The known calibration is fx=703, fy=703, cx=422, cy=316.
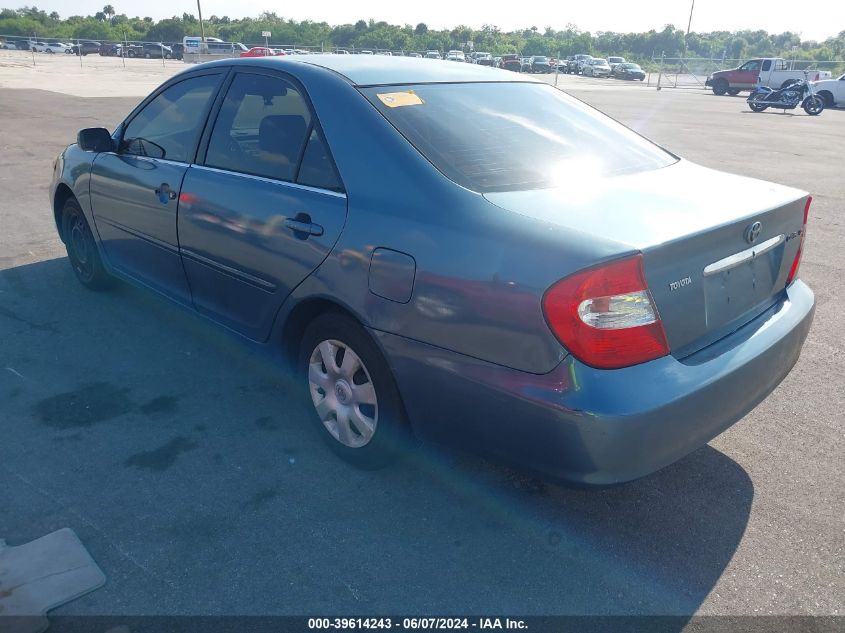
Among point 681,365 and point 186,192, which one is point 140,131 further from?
point 681,365

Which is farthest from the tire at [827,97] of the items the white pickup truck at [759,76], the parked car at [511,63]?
the parked car at [511,63]

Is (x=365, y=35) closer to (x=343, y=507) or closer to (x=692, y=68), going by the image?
(x=692, y=68)

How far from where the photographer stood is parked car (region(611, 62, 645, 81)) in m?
51.0

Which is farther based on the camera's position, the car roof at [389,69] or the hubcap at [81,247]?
the hubcap at [81,247]

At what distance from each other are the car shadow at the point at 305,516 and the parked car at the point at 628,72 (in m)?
53.0

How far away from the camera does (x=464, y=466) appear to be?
10.5 feet

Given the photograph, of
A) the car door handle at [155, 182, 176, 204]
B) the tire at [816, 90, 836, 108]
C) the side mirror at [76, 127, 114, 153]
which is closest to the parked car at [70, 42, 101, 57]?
the tire at [816, 90, 836, 108]

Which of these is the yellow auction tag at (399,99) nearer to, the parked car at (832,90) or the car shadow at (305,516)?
the car shadow at (305,516)

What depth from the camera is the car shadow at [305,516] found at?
8.03ft

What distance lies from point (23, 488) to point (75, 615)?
34.7 inches

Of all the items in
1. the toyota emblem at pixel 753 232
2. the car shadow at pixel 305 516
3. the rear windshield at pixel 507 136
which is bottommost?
the car shadow at pixel 305 516

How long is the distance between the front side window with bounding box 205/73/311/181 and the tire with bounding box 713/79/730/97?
128 ft

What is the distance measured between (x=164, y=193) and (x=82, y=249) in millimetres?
1729

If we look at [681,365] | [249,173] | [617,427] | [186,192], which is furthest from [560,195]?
[186,192]
